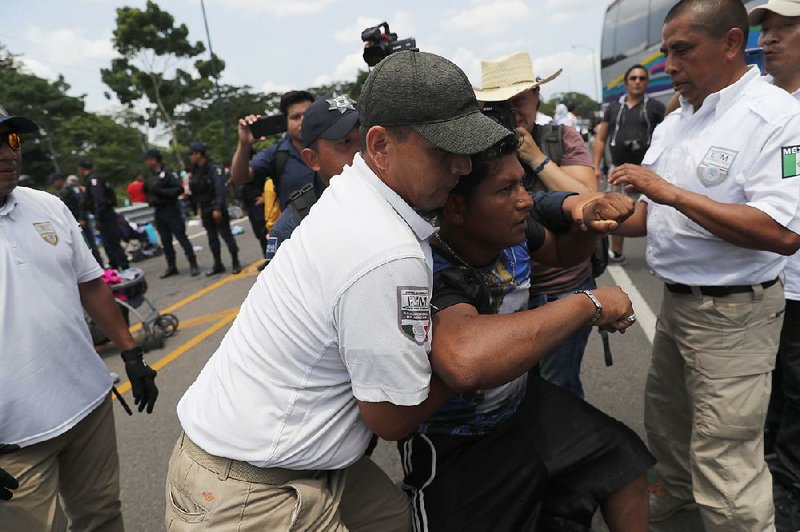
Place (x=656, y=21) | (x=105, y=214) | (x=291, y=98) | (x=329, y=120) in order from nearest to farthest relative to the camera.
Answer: (x=329, y=120), (x=291, y=98), (x=105, y=214), (x=656, y=21)

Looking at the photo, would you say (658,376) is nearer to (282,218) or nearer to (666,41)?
(666,41)

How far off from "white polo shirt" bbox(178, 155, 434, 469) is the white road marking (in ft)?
10.6

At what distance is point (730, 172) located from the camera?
1.85 m

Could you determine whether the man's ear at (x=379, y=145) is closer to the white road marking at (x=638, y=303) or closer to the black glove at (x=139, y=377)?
the black glove at (x=139, y=377)

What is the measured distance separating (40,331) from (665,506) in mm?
2568

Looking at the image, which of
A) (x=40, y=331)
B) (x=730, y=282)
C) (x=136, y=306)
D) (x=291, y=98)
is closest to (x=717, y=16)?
(x=730, y=282)

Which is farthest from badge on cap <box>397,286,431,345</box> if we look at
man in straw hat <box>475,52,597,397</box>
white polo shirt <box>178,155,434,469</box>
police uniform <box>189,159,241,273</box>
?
police uniform <box>189,159,241,273</box>

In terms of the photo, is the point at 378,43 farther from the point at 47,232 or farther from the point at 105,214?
the point at 105,214

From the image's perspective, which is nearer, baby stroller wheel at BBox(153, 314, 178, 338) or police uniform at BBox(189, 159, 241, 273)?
baby stroller wheel at BBox(153, 314, 178, 338)

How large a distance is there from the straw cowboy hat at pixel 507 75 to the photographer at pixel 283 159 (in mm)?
1336

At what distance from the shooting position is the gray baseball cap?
1.18 metres

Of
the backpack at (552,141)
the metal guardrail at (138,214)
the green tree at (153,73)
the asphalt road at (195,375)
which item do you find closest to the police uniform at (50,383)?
the asphalt road at (195,375)

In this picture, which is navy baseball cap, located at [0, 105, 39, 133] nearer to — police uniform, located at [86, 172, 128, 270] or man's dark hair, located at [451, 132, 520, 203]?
man's dark hair, located at [451, 132, 520, 203]

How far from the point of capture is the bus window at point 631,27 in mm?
11734
